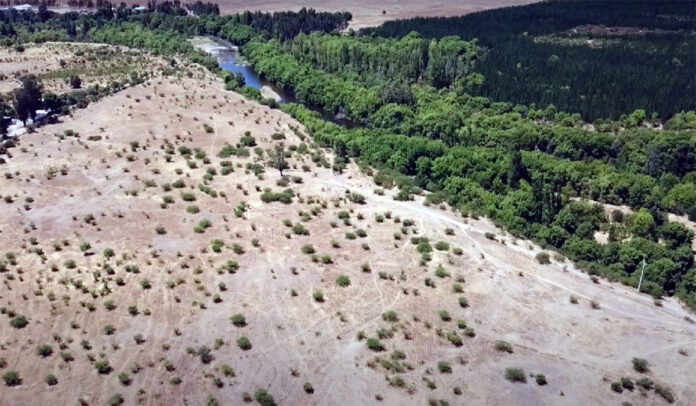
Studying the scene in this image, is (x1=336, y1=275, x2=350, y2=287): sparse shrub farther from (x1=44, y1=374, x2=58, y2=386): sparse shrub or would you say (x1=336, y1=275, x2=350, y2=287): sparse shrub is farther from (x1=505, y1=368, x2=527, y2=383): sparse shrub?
(x1=44, y1=374, x2=58, y2=386): sparse shrub

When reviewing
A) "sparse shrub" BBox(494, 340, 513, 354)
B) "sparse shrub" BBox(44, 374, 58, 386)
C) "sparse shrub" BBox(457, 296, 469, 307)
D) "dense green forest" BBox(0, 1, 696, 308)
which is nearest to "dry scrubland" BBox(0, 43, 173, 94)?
"dense green forest" BBox(0, 1, 696, 308)

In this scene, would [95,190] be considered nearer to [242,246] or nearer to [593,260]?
[242,246]

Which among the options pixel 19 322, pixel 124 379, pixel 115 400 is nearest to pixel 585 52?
pixel 124 379

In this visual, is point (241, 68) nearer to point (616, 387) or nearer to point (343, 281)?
point (343, 281)

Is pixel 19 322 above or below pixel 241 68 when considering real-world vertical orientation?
below

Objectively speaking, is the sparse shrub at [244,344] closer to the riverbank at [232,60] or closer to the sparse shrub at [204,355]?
the sparse shrub at [204,355]
